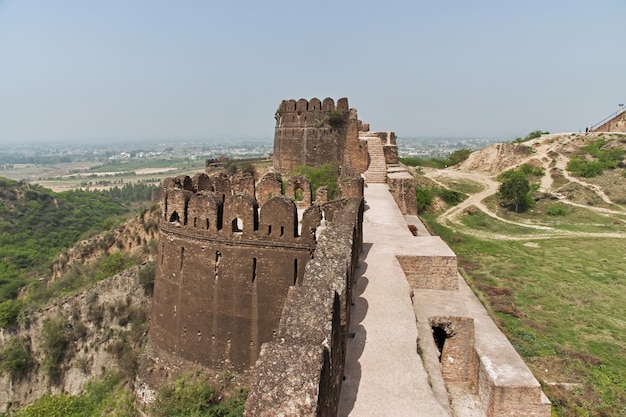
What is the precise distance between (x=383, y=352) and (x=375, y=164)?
20.2 meters

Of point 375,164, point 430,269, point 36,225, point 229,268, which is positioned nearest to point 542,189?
point 375,164

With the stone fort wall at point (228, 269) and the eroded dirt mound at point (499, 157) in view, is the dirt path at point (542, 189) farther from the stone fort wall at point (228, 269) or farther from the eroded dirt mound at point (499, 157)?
the stone fort wall at point (228, 269)

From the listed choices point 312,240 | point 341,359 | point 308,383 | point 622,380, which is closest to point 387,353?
point 341,359

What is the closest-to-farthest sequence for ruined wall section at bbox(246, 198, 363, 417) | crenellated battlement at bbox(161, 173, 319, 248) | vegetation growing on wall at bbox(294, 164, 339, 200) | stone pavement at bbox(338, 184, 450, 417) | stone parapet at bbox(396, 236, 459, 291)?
ruined wall section at bbox(246, 198, 363, 417) → stone pavement at bbox(338, 184, 450, 417) → crenellated battlement at bbox(161, 173, 319, 248) → stone parapet at bbox(396, 236, 459, 291) → vegetation growing on wall at bbox(294, 164, 339, 200)

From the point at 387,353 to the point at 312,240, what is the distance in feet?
13.2

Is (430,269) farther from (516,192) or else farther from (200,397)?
(516,192)

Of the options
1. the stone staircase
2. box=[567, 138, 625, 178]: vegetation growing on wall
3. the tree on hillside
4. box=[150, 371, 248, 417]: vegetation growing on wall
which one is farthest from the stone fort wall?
box=[567, 138, 625, 178]: vegetation growing on wall

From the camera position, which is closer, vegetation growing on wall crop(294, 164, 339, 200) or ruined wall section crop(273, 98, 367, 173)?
vegetation growing on wall crop(294, 164, 339, 200)

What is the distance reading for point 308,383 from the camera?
13.6 feet

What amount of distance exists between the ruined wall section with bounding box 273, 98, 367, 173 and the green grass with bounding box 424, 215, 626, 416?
7.85 m

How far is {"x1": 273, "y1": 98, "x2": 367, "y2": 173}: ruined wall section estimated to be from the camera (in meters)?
26.7

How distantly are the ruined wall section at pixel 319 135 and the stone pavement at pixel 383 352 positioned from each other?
15.4 m

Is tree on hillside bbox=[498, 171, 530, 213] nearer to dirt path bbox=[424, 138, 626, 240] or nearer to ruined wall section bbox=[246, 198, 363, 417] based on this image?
dirt path bbox=[424, 138, 626, 240]

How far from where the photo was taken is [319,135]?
90.2 ft
